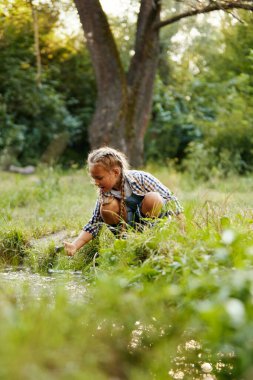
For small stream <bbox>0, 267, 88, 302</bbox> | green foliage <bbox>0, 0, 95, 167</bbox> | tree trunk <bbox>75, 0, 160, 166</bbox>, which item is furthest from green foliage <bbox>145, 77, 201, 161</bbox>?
small stream <bbox>0, 267, 88, 302</bbox>

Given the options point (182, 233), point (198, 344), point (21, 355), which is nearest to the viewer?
point (21, 355)

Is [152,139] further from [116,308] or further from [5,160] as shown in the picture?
[116,308]

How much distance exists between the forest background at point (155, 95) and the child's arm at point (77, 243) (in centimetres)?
863

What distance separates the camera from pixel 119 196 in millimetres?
4848

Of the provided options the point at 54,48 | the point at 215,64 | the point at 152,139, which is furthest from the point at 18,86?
the point at 215,64

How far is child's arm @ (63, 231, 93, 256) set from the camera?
15.0 ft

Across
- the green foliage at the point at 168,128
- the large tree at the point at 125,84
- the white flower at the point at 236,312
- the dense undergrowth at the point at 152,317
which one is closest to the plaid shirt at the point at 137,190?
Result: the dense undergrowth at the point at 152,317

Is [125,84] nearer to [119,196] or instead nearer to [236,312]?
[119,196]

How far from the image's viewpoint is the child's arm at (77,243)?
4566mm

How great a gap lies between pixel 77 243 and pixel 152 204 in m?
0.63

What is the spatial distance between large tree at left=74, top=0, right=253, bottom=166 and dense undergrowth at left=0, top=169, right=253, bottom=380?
7.40 m

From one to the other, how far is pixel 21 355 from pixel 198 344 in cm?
124

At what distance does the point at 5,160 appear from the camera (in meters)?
14.3

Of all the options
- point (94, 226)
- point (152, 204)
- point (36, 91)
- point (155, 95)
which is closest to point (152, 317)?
point (152, 204)
